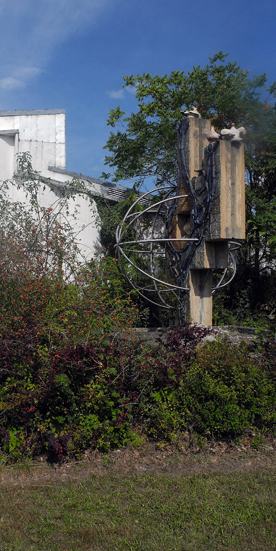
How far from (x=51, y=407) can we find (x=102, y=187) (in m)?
11.0

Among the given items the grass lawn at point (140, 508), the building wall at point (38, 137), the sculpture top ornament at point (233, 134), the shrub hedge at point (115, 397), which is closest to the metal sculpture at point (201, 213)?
the sculpture top ornament at point (233, 134)

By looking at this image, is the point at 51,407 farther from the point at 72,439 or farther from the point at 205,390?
the point at 205,390

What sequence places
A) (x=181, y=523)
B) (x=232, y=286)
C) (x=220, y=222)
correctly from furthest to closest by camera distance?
(x=232, y=286)
(x=220, y=222)
(x=181, y=523)

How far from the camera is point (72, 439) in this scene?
4.25 metres

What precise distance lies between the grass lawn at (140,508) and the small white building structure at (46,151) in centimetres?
971

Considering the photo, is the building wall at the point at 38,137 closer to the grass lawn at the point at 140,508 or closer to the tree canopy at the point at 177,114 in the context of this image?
the tree canopy at the point at 177,114

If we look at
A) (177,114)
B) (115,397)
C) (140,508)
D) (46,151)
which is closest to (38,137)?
(46,151)

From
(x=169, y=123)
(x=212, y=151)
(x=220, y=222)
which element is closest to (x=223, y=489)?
(x=220, y=222)

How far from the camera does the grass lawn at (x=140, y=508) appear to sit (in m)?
2.96

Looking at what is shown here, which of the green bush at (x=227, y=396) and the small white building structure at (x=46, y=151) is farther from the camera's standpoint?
the small white building structure at (x=46, y=151)

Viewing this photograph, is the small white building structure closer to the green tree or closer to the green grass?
the green tree

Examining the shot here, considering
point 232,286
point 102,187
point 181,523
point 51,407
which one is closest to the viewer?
point 181,523

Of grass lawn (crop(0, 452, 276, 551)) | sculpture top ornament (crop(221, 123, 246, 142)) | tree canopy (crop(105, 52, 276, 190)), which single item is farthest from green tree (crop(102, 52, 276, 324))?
grass lawn (crop(0, 452, 276, 551))

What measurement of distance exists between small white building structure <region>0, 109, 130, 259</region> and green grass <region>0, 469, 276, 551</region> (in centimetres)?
990
